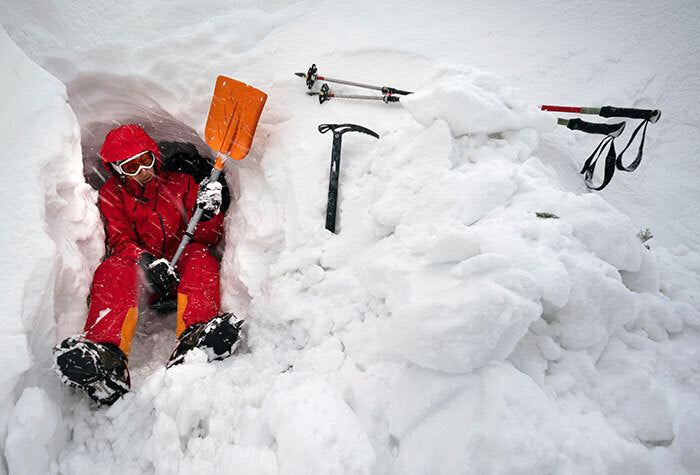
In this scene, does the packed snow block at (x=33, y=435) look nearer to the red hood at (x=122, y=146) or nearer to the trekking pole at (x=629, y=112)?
the red hood at (x=122, y=146)

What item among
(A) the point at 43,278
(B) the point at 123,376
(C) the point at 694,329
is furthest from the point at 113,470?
(C) the point at 694,329

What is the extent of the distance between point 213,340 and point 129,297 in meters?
0.77

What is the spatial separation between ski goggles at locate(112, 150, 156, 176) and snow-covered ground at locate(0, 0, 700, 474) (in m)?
0.28

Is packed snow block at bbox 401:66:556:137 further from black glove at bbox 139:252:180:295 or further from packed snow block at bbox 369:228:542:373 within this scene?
black glove at bbox 139:252:180:295

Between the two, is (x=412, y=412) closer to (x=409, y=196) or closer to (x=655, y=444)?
(x=655, y=444)

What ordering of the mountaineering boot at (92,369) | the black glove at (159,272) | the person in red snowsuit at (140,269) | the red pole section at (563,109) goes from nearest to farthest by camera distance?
the mountaineering boot at (92,369), the person in red snowsuit at (140,269), the red pole section at (563,109), the black glove at (159,272)

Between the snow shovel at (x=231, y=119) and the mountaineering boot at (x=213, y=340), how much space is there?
0.96m

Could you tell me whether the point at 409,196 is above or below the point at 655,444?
above

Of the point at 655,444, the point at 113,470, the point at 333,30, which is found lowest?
the point at 113,470

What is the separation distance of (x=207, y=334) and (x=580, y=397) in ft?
5.88

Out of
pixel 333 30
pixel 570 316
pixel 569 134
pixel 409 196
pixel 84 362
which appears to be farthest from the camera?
pixel 333 30

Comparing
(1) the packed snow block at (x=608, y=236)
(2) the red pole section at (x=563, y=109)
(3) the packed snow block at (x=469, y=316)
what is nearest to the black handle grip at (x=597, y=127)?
(2) the red pole section at (x=563, y=109)

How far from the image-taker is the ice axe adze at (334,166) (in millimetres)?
2064

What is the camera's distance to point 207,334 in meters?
1.88
